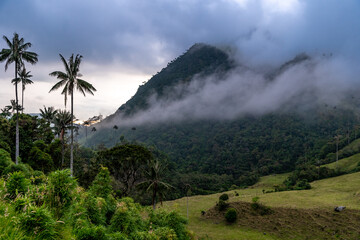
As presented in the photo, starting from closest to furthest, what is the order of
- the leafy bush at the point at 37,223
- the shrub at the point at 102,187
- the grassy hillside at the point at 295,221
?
1. the leafy bush at the point at 37,223
2. the shrub at the point at 102,187
3. the grassy hillside at the point at 295,221

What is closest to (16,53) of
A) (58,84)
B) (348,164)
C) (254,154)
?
(58,84)

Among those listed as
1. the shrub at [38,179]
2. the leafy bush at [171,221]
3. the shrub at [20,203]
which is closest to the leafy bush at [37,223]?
the shrub at [20,203]

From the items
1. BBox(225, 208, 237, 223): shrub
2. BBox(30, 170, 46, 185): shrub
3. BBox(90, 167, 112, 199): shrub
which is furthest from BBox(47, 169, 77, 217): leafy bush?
BBox(225, 208, 237, 223): shrub

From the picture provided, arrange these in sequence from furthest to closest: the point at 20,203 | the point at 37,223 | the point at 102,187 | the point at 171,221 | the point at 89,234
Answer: the point at 102,187 → the point at 171,221 → the point at 89,234 → the point at 20,203 → the point at 37,223

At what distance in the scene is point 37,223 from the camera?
599 cm

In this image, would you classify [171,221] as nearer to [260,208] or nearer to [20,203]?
[20,203]

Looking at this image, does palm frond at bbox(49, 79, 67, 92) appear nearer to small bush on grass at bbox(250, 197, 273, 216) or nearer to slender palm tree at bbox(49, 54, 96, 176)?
slender palm tree at bbox(49, 54, 96, 176)

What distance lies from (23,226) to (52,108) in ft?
203

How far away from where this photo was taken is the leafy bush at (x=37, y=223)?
5.82m

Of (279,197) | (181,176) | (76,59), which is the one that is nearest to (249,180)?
(181,176)

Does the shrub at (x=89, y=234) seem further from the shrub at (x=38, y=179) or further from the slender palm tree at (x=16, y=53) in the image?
the slender palm tree at (x=16, y=53)

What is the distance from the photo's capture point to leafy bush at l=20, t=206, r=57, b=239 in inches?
229

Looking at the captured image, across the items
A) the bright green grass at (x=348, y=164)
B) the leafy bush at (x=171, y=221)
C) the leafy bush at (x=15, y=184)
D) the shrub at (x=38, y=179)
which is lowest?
the bright green grass at (x=348, y=164)

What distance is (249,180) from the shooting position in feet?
398
